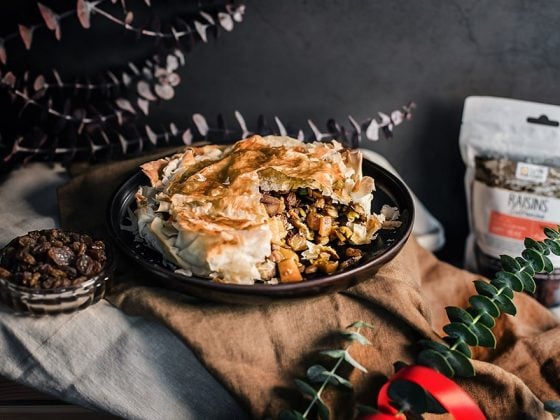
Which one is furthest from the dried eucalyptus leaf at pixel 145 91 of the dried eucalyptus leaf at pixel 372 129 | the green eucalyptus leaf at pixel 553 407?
the green eucalyptus leaf at pixel 553 407

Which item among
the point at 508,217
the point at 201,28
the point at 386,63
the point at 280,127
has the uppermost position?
the point at 201,28

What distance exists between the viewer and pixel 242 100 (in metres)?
1.94

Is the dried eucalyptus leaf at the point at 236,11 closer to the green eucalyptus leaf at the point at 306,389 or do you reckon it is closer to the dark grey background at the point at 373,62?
the dark grey background at the point at 373,62

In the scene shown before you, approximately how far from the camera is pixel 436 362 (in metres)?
1.19

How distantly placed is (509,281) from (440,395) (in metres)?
0.31

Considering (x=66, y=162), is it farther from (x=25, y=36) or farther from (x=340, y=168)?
(x=340, y=168)

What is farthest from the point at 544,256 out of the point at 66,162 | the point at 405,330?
the point at 66,162

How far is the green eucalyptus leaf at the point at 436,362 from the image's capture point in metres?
1.18

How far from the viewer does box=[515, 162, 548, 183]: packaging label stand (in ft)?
5.72

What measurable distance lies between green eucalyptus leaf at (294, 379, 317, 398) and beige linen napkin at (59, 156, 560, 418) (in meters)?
0.04

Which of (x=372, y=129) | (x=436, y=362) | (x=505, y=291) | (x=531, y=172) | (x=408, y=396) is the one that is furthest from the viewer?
(x=372, y=129)

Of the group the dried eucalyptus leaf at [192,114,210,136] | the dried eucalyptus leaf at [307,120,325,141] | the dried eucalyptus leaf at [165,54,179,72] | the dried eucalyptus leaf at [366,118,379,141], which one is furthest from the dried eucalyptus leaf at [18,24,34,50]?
the dried eucalyptus leaf at [366,118,379,141]

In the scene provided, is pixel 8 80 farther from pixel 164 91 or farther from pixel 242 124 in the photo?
pixel 242 124

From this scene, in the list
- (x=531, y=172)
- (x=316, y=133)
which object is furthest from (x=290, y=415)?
(x=531, y=172)
